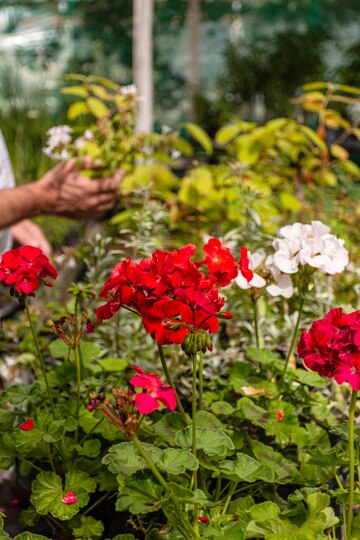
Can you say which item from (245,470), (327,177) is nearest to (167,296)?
(245,470)

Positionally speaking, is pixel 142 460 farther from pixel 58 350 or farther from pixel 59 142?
pixel 59 142

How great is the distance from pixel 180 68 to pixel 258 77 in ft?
2.30

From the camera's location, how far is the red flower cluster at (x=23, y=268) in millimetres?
1104

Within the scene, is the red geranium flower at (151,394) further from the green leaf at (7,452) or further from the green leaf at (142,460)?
the green leaf at (7,452)

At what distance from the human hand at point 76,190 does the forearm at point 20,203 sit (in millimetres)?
11

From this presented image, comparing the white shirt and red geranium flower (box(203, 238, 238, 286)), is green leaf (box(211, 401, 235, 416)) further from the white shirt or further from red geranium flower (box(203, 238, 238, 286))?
the white shirt

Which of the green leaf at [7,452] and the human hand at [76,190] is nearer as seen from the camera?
the green leaf at [7,452]

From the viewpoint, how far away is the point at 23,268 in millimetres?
1103

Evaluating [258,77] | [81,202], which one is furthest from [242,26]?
[81,202]

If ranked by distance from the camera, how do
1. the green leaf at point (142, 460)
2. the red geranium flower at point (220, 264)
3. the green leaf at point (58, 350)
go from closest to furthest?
the green leaf at point (142, 460) < the red geranium flower at point (220, 264) < the green leaf at point (58, 350)

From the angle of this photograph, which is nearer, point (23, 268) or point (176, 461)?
point (176, 461)

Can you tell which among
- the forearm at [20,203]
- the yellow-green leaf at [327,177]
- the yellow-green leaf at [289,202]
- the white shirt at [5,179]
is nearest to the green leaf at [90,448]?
the forearm at [20,203]

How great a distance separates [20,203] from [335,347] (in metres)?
1.44

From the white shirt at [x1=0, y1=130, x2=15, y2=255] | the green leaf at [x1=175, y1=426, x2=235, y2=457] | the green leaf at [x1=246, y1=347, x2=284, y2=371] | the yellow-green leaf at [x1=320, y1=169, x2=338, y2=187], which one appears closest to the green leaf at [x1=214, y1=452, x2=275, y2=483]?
the green leaf at [x1=175, y1=426, x2=235, y2=457]
